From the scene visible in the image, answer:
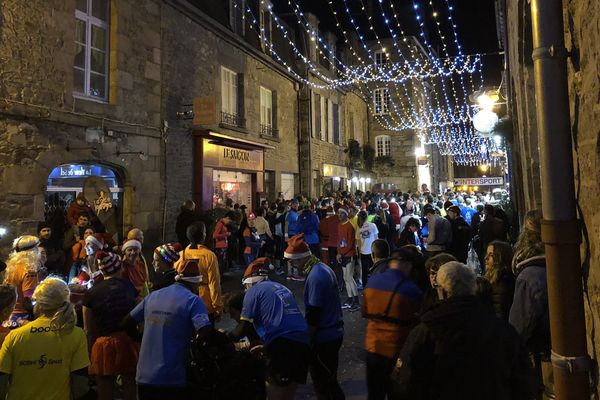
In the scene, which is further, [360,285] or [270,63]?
[270,63]

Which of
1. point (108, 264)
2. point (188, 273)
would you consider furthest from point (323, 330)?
point (108, 264)

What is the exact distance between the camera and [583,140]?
2.26m

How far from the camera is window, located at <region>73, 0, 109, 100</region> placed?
8.77 metres

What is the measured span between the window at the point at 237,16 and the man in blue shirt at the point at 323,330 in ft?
38.0

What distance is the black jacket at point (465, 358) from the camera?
7.34 ft

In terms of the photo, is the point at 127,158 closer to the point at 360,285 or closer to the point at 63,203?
the point at 63,203

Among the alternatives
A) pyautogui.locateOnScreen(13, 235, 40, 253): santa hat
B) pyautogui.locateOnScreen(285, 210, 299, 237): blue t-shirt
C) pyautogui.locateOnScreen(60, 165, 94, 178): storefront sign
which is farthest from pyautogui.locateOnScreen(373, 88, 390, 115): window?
pyautogui.locateOnScreen(13, 235, 40, 253): santa hat

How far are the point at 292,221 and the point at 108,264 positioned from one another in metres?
7.09

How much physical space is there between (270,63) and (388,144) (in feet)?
52.0

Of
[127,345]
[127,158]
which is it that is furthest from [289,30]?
[127,345]

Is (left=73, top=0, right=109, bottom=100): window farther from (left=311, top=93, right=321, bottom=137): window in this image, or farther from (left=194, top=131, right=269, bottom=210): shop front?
(left=311, top=93, right=321, bottom=137): window

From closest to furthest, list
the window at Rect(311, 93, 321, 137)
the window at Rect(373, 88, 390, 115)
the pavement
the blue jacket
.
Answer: the pavement
the blue jacket
the window at Rect(311, 93, 321, 137)
the window at Rect(373, 88, 390, 115)

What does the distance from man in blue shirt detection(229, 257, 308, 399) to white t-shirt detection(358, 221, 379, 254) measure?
536 cm

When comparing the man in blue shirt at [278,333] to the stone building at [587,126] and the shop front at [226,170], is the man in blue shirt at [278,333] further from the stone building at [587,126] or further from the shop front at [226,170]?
the shop front at [226,170]
